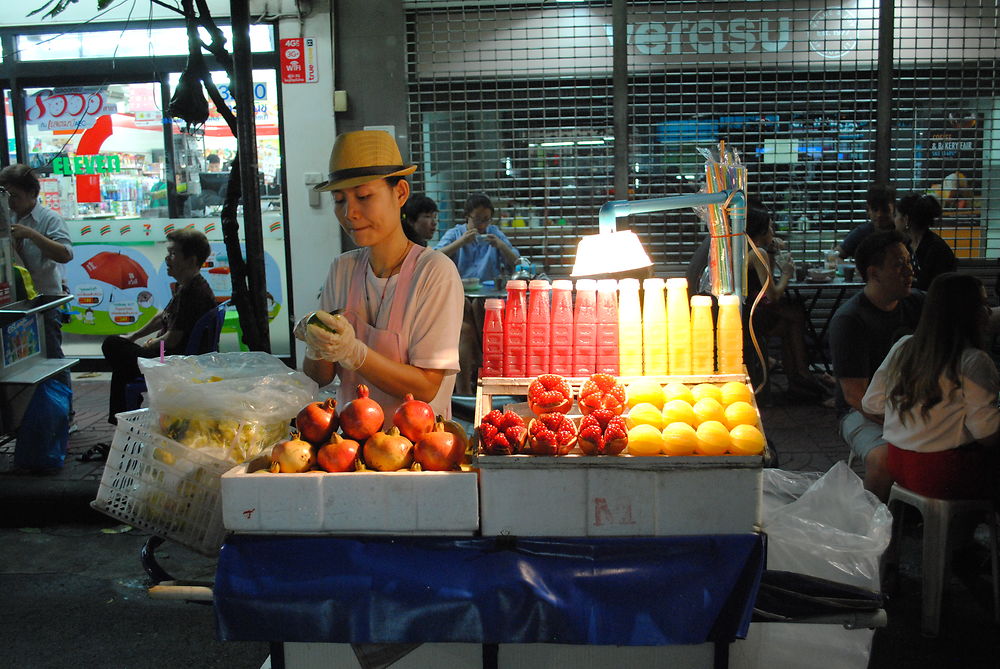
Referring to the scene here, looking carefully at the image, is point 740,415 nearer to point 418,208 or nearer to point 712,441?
point 712,441

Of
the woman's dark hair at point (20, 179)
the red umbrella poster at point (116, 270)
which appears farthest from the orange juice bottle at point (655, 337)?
the red umbrella poster at point (116, 270)

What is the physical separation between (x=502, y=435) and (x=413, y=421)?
1.02 feet

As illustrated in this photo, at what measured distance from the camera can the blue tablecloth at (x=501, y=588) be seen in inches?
105

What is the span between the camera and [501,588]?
2.65 m

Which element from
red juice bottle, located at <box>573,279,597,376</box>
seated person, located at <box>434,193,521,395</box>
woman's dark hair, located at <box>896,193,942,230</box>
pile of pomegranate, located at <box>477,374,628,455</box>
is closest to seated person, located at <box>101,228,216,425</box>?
seated person, located at <box>434,193,521,395</box>

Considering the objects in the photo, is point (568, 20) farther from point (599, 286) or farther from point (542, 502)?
point (542, 502)

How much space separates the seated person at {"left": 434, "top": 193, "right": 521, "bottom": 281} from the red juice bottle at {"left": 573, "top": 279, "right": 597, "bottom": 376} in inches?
180

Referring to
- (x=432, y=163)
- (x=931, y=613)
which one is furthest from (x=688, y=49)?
(x=931, y=613)

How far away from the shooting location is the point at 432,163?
9297mm

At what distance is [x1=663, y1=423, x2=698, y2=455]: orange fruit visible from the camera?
2.70 meters

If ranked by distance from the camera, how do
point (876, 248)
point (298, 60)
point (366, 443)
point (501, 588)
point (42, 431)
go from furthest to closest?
point (298, 60), point (42, 431), point (876, 248), point (366, 443), point (501, 588)

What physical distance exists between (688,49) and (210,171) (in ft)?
16.6

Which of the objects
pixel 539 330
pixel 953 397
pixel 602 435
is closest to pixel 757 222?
pixel 953 397

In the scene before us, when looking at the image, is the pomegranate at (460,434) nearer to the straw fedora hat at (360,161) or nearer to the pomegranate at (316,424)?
the pomegranate at (316,424)
